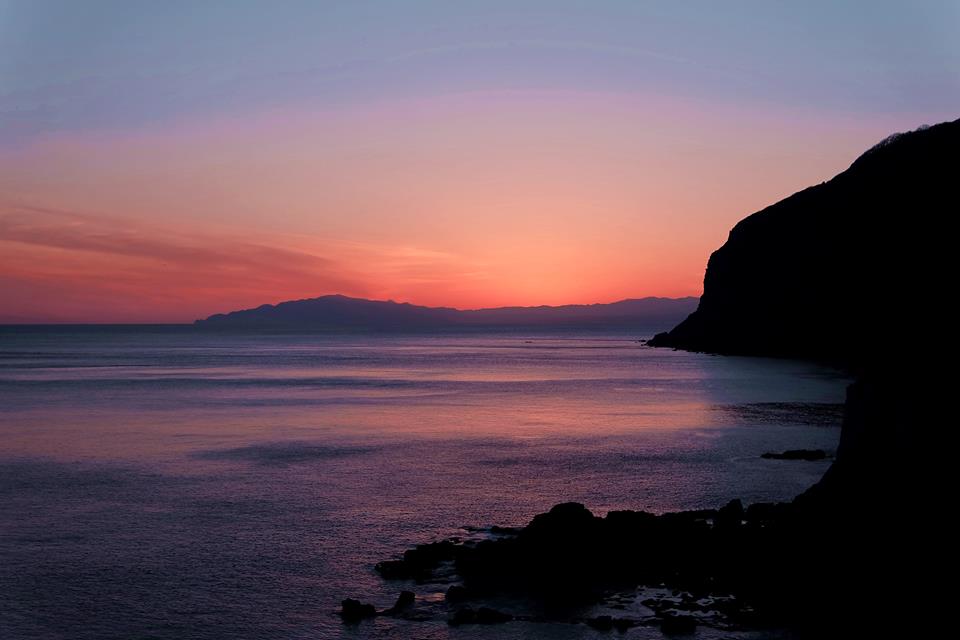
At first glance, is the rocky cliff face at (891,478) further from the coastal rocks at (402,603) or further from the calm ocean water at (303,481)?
the coastal rocks at (402,603)

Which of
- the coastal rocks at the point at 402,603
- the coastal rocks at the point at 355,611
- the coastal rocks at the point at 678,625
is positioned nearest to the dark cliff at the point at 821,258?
the coastal rocks at the point at 678,625

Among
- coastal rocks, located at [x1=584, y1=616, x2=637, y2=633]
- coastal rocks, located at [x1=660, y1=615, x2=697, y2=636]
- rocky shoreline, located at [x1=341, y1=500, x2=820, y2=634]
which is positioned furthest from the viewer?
rocky shoreline, located at [x1=341, y1=500, x2=820, y2=634]

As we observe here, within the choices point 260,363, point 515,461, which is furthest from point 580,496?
point 260,363

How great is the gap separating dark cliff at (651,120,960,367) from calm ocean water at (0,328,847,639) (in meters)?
13.9

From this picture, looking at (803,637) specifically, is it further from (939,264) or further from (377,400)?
(377,400)

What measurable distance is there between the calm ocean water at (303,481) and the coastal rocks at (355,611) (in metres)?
0.22

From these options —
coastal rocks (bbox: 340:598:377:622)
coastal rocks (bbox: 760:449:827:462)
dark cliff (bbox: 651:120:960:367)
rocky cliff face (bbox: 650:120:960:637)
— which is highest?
dark cliff (bbox: 651:120:960:367)

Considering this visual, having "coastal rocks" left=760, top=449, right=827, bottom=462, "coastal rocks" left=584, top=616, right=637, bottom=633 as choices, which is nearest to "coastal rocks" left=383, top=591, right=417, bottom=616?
"coastal rocks" left=584, top=616, right=637, bottom=633

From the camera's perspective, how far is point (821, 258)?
10412 cm

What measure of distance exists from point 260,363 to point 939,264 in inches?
3830

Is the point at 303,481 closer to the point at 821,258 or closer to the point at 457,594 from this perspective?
the point at 457,594

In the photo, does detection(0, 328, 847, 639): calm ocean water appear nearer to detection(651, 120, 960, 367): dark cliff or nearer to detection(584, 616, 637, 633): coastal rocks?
detection(584, 616, 637, 633): coastal rocks

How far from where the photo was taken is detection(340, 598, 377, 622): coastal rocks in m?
14.9

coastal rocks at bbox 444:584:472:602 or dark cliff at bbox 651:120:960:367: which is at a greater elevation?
dark cliff at bbox 651:120:960:367
